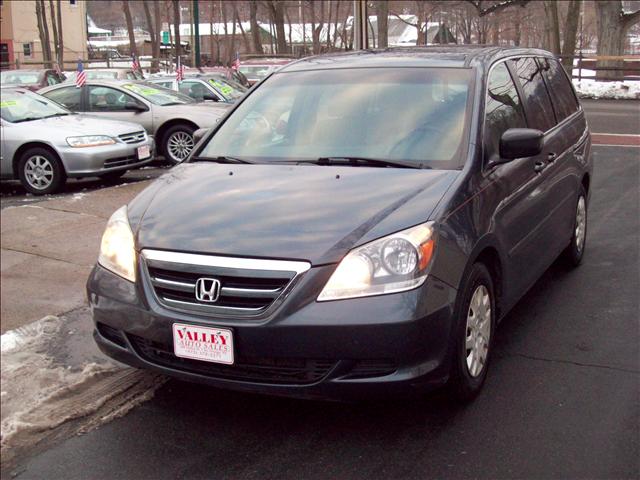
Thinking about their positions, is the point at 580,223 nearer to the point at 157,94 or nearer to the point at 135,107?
the point at 135,107

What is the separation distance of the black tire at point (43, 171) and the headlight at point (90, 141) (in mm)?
289

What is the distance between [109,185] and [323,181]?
24.3 feet

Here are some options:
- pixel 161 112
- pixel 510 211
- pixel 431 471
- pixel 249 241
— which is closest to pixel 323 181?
pixel 249 241

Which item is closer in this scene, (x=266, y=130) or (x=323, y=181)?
(x=323, y=181)

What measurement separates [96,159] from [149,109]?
299 cm

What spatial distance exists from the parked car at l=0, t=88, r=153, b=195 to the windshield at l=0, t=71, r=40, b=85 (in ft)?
35.9

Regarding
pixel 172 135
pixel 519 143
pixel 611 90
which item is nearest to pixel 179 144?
pixel 172 135

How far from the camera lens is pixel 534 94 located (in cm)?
555

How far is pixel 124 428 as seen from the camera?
381 cm

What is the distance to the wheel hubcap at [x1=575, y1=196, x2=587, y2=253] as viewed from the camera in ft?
20.9

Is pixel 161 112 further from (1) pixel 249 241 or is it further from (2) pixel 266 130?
(1) pixel 249 241

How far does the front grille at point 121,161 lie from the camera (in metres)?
10.5

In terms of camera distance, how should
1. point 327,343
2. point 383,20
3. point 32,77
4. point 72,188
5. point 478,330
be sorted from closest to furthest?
point 327,343 → point 478,330 → point 72,188 → point 32,77 → point 383,20

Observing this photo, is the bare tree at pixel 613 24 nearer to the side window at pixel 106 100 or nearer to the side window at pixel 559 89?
the side window at pixel 106 100
